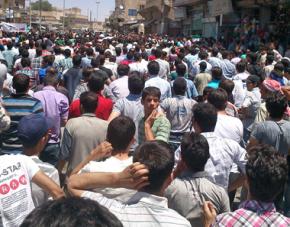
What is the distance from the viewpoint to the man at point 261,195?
241cm

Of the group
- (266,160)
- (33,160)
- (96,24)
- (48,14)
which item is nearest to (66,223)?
(266,160)

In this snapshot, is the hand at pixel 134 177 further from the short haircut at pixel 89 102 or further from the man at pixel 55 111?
the man at pixel 55 111

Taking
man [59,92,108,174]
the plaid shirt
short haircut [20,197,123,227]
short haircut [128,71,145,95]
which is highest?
→ short haircut [20,197,123,227]

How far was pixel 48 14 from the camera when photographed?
131250mm

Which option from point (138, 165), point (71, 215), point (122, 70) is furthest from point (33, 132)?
point (122, 70)

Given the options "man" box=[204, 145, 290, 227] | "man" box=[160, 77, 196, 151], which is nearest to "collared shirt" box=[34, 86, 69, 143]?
"man" box=[160, 77, 196, 151]

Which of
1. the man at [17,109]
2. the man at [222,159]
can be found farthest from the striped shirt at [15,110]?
the man at [222,159]

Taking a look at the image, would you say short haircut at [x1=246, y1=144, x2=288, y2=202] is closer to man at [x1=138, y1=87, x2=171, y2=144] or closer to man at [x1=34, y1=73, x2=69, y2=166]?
man at [x1=138, y1=87, x2=171, y2=144]

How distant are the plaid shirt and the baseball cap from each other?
142 cm

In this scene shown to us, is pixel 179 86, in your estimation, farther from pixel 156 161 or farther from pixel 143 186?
pixel 143 186

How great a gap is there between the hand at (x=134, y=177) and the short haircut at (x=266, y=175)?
631mm

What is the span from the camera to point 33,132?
320 cm

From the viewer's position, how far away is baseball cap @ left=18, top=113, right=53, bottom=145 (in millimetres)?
3197

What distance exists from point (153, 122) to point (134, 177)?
224 cm
